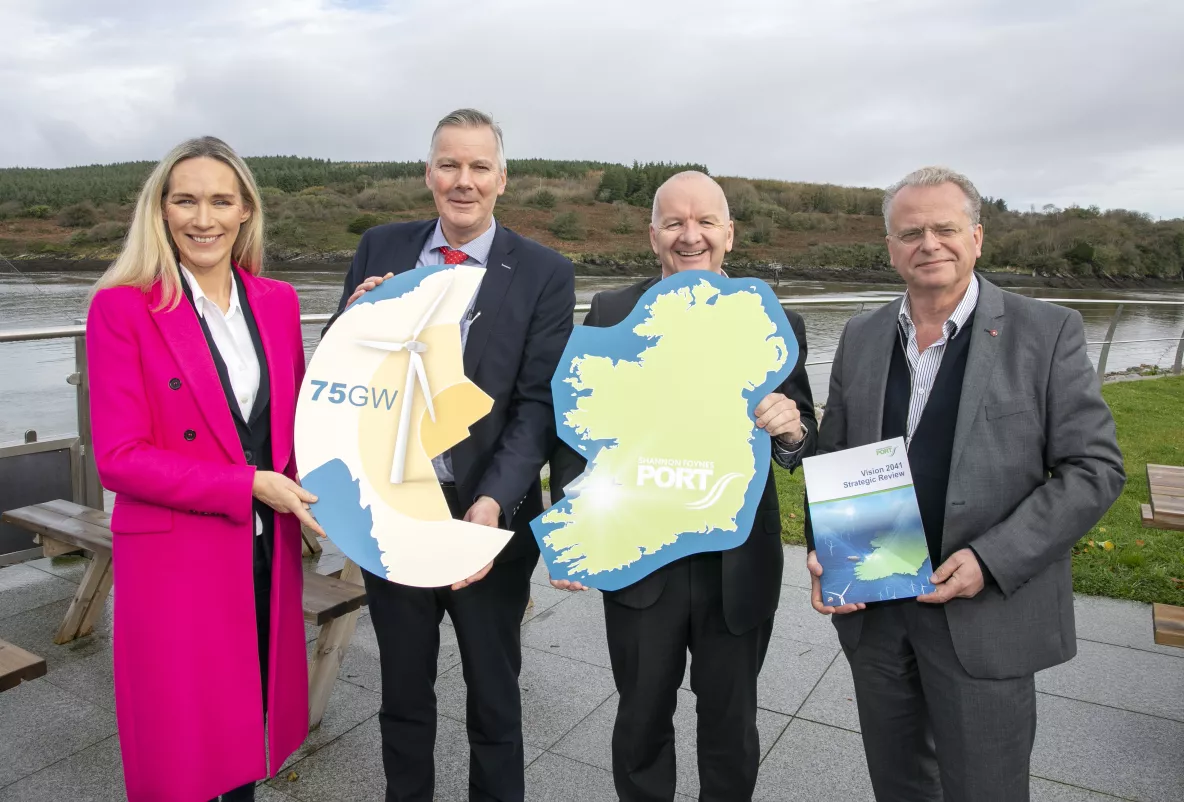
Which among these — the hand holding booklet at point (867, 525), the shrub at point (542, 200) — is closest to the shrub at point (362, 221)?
the shrub at point (542, 200)

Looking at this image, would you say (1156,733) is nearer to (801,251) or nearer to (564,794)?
(564,794)

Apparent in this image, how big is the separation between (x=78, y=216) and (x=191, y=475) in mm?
34573

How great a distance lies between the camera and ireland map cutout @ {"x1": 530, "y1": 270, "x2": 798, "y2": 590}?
5.78ft

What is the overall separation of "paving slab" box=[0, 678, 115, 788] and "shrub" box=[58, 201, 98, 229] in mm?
31609

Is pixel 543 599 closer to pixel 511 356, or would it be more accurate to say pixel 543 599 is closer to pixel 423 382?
pixel 511 356

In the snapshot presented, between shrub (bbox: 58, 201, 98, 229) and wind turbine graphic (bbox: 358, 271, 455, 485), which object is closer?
wind turbine graphic (bbox: 358, 271, 455, 485)

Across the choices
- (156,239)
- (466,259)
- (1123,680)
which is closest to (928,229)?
(466,259)

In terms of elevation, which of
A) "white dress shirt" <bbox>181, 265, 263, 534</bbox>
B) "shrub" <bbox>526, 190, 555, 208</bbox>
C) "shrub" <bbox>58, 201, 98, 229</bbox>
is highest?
"shrub" <bbox>526, 190, 555, 208</bbox>

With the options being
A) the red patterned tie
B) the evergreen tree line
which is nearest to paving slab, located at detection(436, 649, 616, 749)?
the red patterned tie

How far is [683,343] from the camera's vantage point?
1833 mm

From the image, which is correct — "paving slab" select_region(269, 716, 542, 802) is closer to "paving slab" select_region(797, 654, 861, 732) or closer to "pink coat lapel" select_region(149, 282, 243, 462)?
"paving slab" select_region(797, 654, 861, 732)

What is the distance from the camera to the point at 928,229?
1652 millimetres

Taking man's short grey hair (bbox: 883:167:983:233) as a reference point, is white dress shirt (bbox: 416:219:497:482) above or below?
below

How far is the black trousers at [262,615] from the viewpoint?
1.90m
